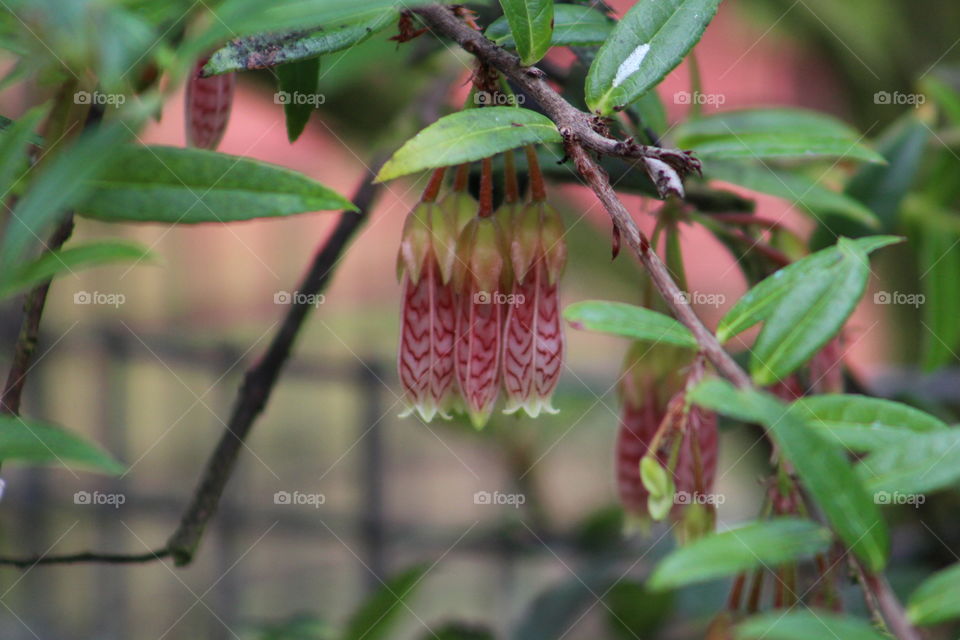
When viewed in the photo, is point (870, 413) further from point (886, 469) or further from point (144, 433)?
point (144, 433)

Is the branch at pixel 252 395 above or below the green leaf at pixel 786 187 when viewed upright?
below

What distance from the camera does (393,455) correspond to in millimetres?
2906

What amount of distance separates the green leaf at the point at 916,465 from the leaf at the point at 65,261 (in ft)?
1.24

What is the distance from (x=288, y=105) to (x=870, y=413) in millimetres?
427

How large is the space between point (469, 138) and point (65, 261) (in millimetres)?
216

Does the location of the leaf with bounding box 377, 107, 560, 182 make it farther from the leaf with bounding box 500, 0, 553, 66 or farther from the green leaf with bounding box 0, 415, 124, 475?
the green leaf with bounding box 0, 415, 124, 475

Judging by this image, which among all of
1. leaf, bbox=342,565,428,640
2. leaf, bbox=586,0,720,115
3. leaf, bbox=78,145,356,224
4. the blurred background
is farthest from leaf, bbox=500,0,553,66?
leaf, bbox=342,565,428,640

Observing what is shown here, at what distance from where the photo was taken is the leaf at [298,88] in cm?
65

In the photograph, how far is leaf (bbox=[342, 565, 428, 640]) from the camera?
1.08 m
